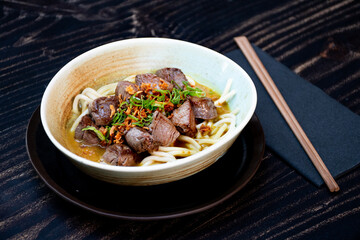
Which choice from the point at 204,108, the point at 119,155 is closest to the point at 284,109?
the point at 204,108

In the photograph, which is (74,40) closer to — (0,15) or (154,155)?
(0,15)

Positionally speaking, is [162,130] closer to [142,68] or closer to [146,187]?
[146,187]

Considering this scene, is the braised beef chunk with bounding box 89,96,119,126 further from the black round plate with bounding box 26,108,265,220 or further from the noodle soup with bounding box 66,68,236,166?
the black round plate with bounding box 26,108,265,220

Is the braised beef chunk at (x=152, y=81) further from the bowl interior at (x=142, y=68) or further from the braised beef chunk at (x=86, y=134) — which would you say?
the braised beef chunk at (x=86, y=134)

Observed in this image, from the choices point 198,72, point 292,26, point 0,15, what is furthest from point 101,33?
point 292,26

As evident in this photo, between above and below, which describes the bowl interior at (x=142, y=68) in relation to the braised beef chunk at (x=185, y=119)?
above

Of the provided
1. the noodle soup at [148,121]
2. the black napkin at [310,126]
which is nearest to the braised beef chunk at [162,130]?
the noodle soup at [148,121]

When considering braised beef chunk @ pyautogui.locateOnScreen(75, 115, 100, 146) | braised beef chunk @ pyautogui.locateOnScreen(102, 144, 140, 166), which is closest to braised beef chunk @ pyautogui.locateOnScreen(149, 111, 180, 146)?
braised beef chunk @ pyautogui.locateOnScreen(102, 144, 140, 166)
